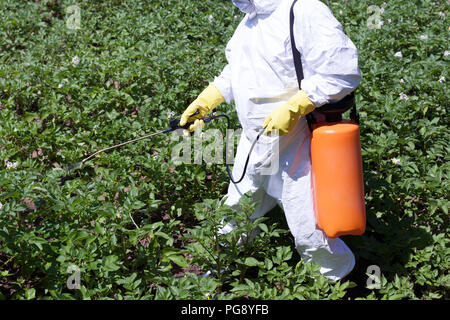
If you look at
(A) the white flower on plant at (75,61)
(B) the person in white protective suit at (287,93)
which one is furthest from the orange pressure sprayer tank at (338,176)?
(A) the white flower on plant at (75,61)

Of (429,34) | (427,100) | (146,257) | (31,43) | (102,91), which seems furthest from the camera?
(31,43)

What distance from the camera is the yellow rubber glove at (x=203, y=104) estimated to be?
8.15 feet

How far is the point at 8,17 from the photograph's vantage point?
17.8 ft

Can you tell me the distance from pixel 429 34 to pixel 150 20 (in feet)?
9.28

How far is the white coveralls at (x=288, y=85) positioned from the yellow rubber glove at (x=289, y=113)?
33mm

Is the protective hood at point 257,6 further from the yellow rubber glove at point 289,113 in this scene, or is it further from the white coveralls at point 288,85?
the yellow rubber glove at point 289,113

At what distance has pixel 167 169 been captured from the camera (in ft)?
9.71

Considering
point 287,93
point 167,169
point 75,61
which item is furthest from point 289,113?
point 75,61

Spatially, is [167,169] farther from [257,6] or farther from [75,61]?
[75,61]

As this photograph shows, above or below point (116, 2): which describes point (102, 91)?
below

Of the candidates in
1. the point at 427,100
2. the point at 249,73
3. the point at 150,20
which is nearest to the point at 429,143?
the point at 427,100

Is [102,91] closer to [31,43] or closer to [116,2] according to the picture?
[31,43]

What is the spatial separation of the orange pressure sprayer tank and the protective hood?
1.82 feet

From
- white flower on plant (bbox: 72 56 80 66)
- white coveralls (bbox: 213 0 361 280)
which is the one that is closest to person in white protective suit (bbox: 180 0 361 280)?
white coveralls (bbox: 213 0 361 280)
